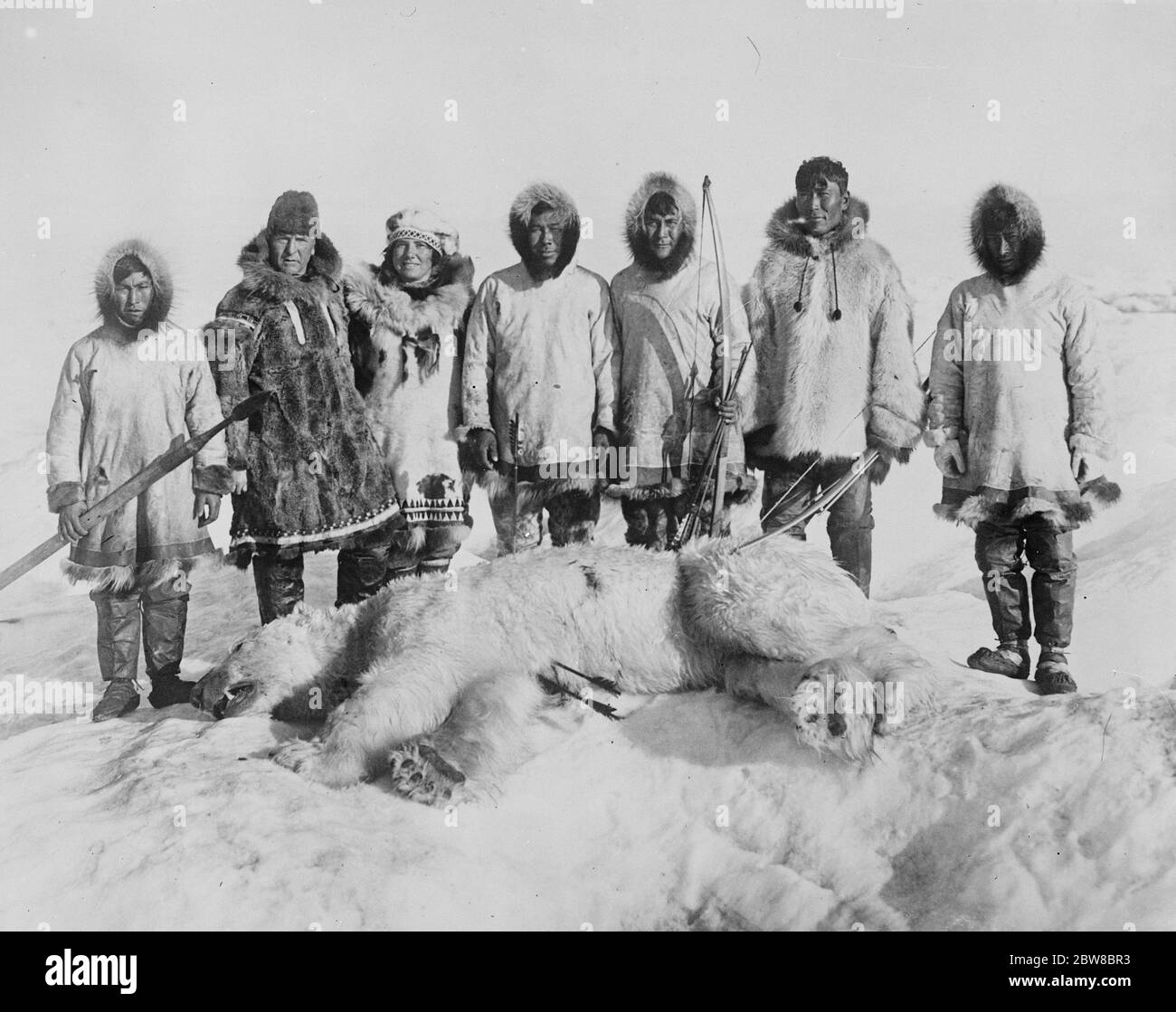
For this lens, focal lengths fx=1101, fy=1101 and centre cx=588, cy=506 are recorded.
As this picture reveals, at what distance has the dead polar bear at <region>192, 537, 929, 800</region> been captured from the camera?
5.50m

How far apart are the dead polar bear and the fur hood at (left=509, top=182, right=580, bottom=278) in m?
2.16

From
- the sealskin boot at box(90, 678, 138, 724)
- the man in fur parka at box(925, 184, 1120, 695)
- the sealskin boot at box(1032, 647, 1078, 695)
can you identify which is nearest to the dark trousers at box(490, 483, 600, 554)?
the man in fur parka at box(925, 184, 1120, 695)

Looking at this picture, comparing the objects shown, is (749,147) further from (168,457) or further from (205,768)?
(205,768)

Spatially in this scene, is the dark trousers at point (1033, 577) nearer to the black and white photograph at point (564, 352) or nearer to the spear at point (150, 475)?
the black and white photograph at point (564, 352)

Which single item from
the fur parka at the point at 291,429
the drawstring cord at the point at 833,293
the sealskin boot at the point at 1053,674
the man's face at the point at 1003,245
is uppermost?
the man's face at the point at 1003,245

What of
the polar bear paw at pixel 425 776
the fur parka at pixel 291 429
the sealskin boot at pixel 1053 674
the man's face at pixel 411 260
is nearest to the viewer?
the polar bear paw at pixel 425 776

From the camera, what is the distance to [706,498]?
278 inches

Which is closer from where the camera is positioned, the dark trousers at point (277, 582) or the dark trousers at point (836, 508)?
the dark trousers at point (836, 508)

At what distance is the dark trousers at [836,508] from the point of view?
7.02 m

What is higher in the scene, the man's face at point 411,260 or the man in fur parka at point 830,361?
the man's face at point 411,260

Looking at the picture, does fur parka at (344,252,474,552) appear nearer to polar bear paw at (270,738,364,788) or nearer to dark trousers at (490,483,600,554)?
dark trousers at (490,483,600,554)

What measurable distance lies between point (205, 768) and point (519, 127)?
180 inches

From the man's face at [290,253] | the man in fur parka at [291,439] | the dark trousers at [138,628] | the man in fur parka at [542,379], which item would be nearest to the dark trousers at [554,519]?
the man in fur parka at [542,379]

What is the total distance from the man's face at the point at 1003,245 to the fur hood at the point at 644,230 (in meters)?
1.86
